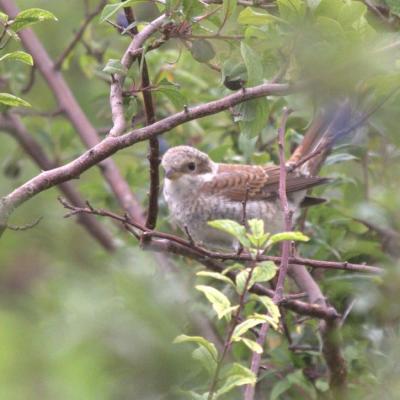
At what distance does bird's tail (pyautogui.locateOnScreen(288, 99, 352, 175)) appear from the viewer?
3.16m

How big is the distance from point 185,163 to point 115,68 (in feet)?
6.92

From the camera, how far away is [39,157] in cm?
517

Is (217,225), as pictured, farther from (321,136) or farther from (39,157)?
(39,157)

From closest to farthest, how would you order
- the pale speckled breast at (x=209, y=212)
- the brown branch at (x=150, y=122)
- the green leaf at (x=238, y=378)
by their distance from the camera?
the green leaf at (x=238, y=378) < the brown branch at (x=150, y=122) < the pale speckled breast at (x=209, y=212)

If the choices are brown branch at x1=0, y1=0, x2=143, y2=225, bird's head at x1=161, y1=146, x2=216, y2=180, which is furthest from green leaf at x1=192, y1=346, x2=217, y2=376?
bird's head at x1=161, y1=146, x2=216, y2=180

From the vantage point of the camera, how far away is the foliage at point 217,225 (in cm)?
161

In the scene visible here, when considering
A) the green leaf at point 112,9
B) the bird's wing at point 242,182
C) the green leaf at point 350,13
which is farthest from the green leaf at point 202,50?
the bird's wing at point 242,182

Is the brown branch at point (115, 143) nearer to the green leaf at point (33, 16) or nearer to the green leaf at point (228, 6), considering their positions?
the green leaf at point (228, 6)

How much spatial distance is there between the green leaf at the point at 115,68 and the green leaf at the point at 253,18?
1.31 feet

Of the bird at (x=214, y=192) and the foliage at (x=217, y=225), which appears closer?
the foliage at (x=217, y=225)

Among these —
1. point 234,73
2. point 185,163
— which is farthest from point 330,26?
point 185,163

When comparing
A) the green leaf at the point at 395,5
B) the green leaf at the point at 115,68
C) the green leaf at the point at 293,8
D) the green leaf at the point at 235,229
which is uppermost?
the green leaf at the point at 115,68

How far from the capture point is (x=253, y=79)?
8.89 feet

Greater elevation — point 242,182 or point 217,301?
point 217,301
